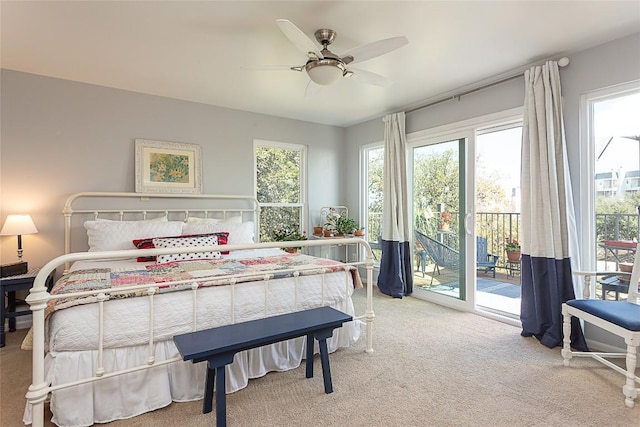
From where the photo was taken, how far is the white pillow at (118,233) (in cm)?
299

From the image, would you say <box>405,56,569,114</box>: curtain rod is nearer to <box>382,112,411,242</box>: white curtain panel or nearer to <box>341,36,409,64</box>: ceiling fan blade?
<box>382,112,411,242</box>: white curtain panel

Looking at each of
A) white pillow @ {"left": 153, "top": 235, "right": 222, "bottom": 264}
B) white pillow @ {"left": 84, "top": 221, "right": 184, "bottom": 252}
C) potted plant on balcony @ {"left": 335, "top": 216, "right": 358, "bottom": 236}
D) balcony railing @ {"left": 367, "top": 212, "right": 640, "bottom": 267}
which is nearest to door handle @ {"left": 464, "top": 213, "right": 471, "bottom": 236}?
balcony railing @ {"left": 367, "top": 212, "right": 640, "bottom": 267}

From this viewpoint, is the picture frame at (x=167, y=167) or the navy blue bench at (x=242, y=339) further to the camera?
the picture frame at (x=167, y=167)

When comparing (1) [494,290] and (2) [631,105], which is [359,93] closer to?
(2) [631,105]

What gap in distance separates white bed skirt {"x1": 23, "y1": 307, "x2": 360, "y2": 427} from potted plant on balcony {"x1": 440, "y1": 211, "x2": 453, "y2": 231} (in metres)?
2.69

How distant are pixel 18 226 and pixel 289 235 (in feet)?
9.03

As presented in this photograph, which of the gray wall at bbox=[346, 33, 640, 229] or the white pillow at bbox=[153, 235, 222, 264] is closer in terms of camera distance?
the gray wall at bbox=[346, 33, 640, 229]

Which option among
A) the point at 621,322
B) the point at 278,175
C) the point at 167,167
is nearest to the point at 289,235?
the point at 278,175

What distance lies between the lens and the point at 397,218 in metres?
4.23

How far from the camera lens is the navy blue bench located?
1.60 meters

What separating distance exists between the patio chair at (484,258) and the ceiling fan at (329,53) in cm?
291

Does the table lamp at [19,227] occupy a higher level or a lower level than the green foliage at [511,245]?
higher

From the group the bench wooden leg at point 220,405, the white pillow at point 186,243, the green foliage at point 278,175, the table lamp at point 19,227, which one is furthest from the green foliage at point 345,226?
the table lamp at point 19,227

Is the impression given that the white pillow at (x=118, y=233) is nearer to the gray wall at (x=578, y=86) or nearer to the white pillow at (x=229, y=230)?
the white pillow at (x=229, y=230)
